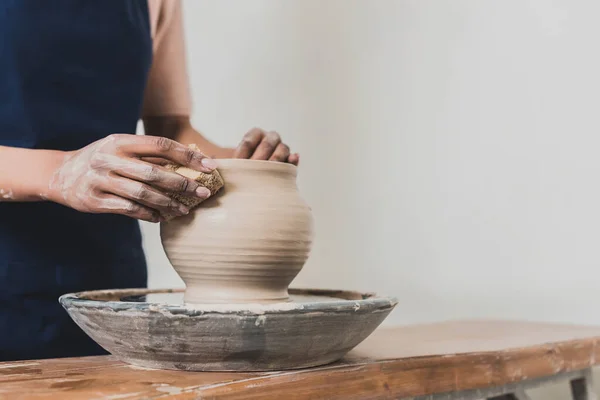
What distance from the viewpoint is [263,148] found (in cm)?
101

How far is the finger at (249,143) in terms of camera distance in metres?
1.01

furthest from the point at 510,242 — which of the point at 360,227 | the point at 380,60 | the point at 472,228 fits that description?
the point at 380,60

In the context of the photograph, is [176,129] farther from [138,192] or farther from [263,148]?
[138,192]

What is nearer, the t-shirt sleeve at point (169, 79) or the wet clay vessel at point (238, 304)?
the wet clay vessel at point (238, 304)

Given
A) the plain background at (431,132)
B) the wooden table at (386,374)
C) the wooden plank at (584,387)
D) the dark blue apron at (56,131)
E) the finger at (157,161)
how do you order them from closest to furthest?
the wooden table at (386,374)
the finger at (157,161)
the dark blue apron at (56,131)
the wooden plank at (584,387)
the plain background at (431,132)

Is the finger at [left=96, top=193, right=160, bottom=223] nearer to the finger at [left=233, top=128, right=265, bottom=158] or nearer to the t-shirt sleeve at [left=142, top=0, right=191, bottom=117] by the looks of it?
the finger at [left=233, top=128, right=265, bottom=158]

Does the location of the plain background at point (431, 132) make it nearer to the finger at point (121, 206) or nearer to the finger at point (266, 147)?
the finger at point (266, 147)

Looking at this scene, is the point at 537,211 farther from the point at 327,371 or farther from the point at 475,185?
the point at 327,371

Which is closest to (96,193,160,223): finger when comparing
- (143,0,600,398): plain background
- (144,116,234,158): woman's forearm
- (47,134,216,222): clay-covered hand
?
(47,134,216,222): clay-covered hand

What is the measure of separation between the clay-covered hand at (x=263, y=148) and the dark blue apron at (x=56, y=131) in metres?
0.23

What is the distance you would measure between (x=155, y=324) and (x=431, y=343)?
480 mm

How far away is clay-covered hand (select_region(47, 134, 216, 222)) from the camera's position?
26.5 inches

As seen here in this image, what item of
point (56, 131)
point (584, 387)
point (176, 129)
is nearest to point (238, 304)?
point (56, 131)

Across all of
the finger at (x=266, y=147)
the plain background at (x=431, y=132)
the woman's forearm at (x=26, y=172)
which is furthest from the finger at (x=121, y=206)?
the plain background at (x=431, y=132)
